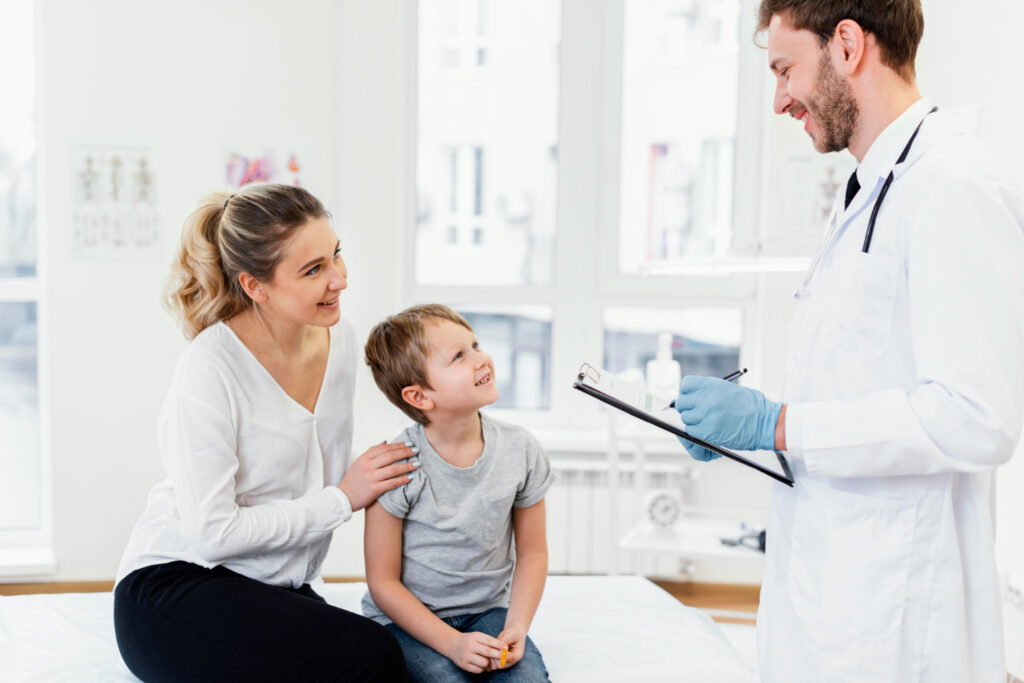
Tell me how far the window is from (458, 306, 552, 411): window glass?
1.56 meters

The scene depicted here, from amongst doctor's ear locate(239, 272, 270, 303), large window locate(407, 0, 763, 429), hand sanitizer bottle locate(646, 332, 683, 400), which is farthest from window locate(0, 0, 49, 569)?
hand sanitizer bottle locate(646, 332, 683, 400)

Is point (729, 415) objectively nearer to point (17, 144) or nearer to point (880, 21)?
point (880, 21)

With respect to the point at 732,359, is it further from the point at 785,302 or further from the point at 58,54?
the point at 58,54

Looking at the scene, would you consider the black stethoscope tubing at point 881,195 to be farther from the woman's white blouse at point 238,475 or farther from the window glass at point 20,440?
the window glass at point 20,440

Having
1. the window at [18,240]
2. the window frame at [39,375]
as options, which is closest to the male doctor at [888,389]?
the window frame at [39,375]

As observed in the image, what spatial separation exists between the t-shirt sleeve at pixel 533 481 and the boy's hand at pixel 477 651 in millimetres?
262

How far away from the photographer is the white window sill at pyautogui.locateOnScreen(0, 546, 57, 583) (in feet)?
9.62

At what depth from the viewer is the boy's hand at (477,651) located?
4.41ft

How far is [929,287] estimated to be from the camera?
949mm

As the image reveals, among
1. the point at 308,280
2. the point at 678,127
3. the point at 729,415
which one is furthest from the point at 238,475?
the point at 678,127

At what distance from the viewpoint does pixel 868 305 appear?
3.36 ft

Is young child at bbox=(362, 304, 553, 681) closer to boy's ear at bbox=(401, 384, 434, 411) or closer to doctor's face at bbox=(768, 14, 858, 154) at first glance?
boy's ear at bbox=(401, 384, 434, 411)

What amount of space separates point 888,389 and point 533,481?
70 cm

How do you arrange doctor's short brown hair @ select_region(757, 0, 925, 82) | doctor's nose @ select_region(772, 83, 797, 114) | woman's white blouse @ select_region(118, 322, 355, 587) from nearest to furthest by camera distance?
doctor's short brown hair @ select_region(757, 0, 925, 82), doctor's nose @ select_region(772, 83, 797, 114), woman's white blouse @ select_region(118, 322, 355, 587)
